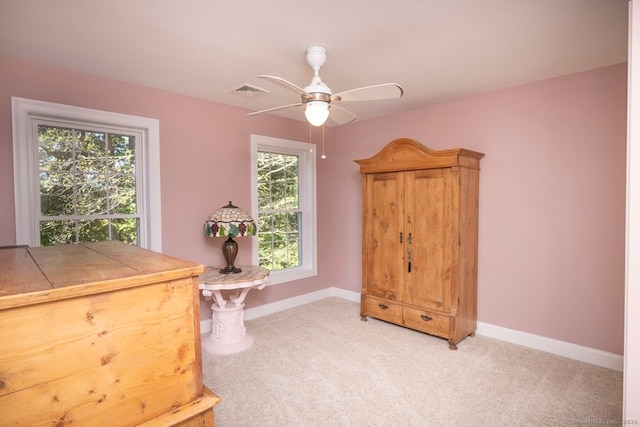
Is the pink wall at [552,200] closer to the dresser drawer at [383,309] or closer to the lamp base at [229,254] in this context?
the dresser drawer at [383,309]

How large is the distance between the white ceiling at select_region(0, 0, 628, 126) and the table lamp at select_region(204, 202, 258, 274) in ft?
3.93

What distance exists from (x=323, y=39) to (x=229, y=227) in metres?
1.80

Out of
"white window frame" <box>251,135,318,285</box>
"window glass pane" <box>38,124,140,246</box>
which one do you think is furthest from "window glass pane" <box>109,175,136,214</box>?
"white window frame" <box>251,135,318,285</box>

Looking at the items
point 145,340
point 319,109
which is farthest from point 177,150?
point 145,340

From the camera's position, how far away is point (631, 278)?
52.8 inches

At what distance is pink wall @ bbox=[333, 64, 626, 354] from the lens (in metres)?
2.66

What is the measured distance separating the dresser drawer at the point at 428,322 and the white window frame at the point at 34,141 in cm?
272

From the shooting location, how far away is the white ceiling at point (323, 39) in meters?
1.84

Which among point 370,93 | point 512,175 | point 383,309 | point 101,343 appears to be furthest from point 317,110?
point 383,309

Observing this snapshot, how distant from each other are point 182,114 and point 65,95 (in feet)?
3.06

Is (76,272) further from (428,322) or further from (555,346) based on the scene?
(555,346)

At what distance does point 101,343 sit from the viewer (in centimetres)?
93

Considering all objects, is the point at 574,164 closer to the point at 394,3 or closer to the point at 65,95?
the point at 394,3

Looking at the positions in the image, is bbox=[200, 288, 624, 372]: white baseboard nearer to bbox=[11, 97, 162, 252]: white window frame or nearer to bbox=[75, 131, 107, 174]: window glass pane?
bbox=[11, 97, 162, 252]: white window frame
